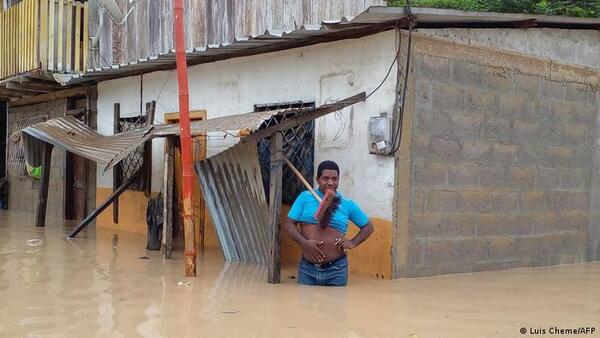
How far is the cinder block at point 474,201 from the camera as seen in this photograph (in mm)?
7406

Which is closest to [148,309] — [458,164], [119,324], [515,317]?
[119,324]

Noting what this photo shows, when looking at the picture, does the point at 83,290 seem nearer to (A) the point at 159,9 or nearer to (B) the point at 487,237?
(B) the point at 487,237

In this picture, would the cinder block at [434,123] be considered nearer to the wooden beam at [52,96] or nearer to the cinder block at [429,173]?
the cinder block at [429,173]

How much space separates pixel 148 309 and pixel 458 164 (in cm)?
374

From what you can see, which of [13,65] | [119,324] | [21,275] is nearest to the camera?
[119,324]

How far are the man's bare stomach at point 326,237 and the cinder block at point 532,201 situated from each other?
3.05 meters

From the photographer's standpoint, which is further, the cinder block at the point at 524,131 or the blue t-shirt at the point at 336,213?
the cinder block at the point at 524,131

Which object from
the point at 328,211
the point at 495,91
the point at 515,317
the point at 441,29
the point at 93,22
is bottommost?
the point at 515,317

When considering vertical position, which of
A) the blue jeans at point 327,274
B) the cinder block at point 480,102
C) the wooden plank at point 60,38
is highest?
the wooden plank at point 60,38

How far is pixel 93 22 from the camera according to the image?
1282cm

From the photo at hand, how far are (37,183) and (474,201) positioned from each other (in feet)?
35.1

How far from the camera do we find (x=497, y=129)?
305 inches

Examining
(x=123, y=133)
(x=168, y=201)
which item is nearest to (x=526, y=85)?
(x=168, y=201)

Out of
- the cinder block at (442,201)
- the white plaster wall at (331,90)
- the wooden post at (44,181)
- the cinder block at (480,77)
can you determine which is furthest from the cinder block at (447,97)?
the wooden post at (44,181)
